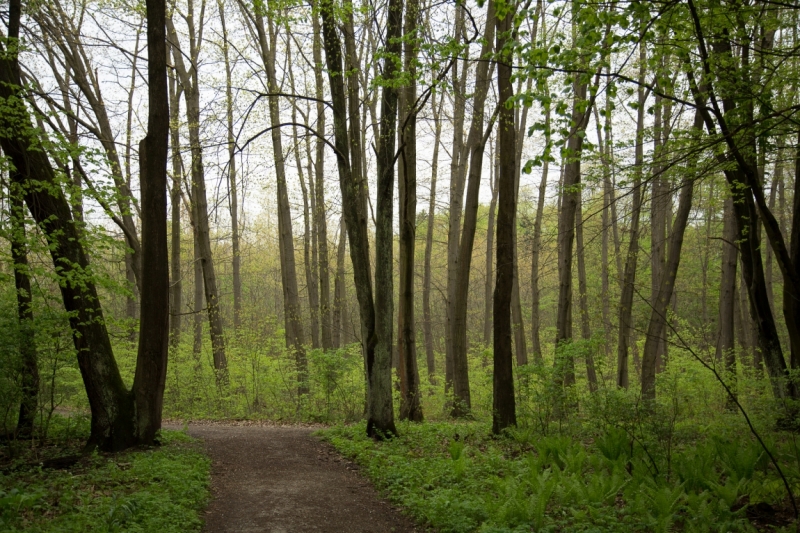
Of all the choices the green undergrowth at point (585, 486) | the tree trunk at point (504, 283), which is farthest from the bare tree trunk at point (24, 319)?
the tree trunk at point (504, 283)

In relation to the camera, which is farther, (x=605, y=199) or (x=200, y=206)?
(x=200, y=206)

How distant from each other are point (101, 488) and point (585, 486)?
495 cm

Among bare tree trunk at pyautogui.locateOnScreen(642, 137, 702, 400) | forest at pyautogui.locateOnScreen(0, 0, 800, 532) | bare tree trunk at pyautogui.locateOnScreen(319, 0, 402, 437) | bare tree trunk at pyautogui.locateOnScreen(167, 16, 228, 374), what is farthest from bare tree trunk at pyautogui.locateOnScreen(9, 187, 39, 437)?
bare tree trunk at pyautogui.locateOnScreen(642, 137, 702, 400)

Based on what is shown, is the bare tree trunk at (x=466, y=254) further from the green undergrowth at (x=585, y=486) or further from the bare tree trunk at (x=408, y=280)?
the green undergrowth at (x=585, y=486)

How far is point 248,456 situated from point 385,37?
7.19 m

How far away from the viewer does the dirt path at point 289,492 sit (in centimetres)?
527

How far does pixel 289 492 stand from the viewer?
6.34m

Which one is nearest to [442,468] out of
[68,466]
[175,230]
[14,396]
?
[68,466]

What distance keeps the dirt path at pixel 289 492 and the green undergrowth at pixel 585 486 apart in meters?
0.34

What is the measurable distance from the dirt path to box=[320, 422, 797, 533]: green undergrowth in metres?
0.34

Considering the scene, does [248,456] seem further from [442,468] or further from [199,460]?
[442,468]

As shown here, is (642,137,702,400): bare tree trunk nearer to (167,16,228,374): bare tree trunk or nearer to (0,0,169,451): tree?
(0,0,169,451): tree

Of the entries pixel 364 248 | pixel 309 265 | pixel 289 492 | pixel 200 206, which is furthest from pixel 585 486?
pixel 309 265

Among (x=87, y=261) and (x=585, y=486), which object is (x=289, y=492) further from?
(x=87, y=261)
